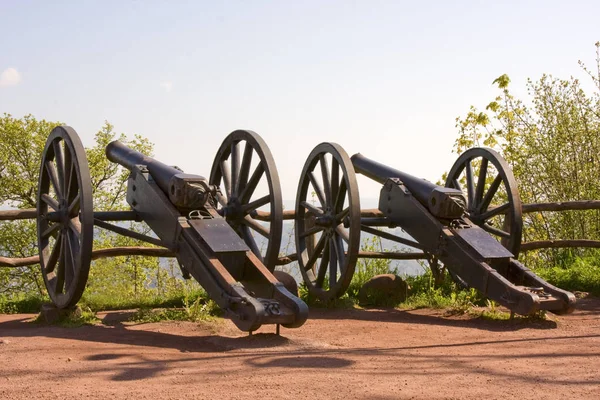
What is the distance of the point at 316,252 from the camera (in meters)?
8.93

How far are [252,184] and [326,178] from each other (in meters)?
0.95

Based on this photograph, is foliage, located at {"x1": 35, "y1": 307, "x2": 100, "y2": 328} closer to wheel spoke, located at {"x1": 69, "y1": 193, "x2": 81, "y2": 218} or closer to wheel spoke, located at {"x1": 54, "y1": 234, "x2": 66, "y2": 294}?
wheel spoke, located at {"x1": 54, "y1": 234, "x2": 66, "y2": 294}

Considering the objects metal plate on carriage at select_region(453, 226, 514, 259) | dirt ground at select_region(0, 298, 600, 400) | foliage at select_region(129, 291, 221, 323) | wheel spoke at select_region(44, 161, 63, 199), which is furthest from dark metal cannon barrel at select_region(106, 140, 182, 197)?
metal plate on carriage at select_region(453, 226, 514, 259)

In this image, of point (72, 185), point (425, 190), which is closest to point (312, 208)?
point (425, 190)

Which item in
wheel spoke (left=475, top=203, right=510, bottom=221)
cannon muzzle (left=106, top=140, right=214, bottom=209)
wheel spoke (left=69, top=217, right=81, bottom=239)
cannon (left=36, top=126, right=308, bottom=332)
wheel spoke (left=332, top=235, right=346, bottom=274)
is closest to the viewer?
cannon (left=36, top=126, right=308, bottom=332)

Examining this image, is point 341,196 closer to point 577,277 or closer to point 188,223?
point 188,223

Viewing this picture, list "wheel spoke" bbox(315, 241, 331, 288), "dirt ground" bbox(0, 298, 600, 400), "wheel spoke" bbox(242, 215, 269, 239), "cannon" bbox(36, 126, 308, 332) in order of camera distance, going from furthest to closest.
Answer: "wheel spoke" bbox(315, 241, 331, 288) < "wheel spoke" bbox(242, 215, 269, 239) < "cannon" bbox(36, 126, 308, 332) < "dirt ground" bbox(0, 298, 600, 400)

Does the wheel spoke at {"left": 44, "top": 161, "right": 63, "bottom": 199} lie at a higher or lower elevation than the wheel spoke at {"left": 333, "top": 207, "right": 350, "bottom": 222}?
higher

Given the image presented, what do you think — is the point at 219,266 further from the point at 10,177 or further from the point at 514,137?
the point at 10,177

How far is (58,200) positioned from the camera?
24.1 ft

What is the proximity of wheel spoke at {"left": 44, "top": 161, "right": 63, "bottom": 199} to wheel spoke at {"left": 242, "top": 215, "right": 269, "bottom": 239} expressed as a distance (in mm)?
1901

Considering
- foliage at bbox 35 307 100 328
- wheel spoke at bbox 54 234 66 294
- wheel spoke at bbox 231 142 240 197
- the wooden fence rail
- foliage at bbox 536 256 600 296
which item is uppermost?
wheel spoke at bbox 231 142 240 197

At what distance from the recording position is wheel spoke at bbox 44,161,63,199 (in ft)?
24.1

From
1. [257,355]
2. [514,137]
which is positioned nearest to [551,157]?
[514,137]
